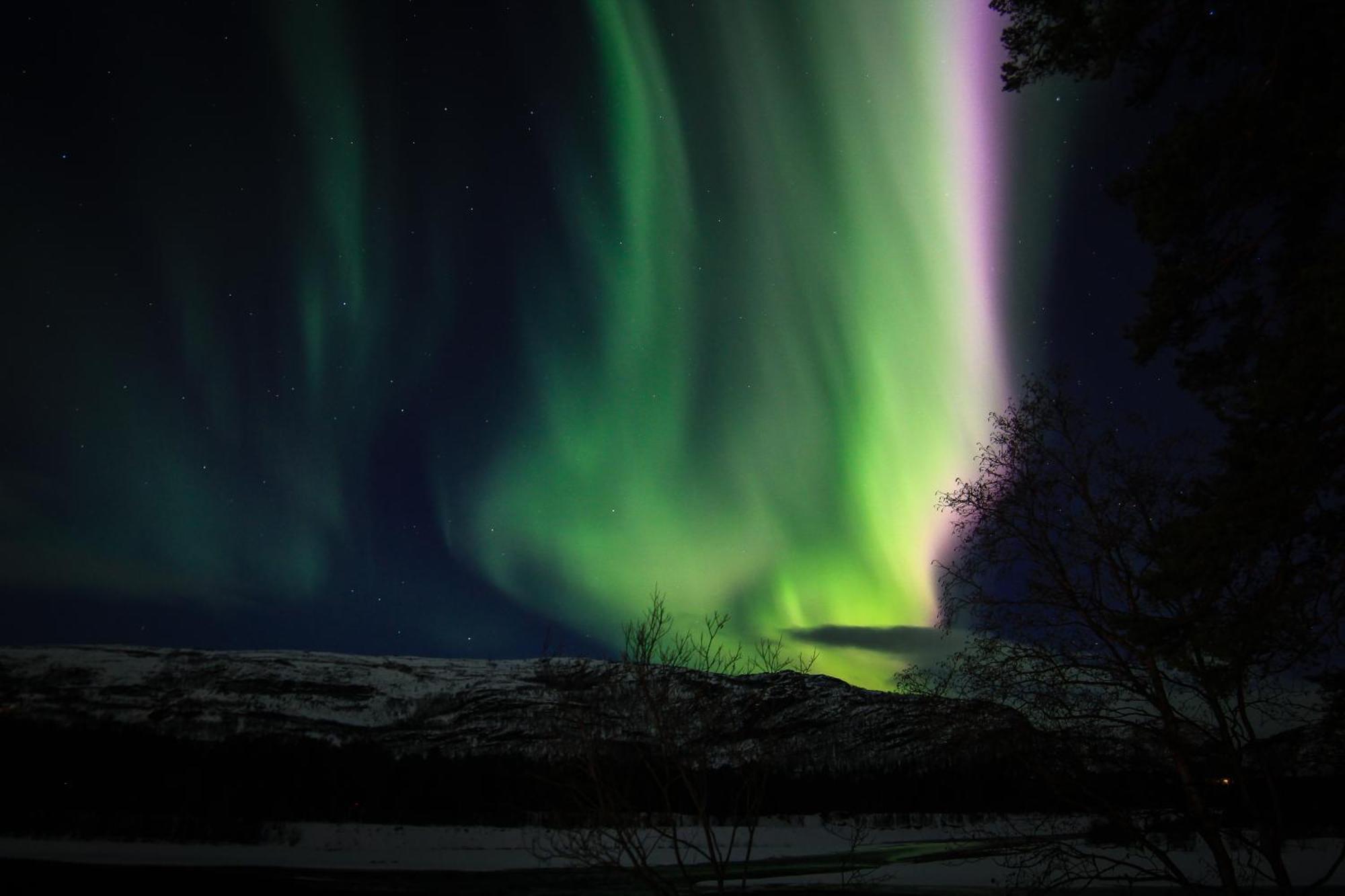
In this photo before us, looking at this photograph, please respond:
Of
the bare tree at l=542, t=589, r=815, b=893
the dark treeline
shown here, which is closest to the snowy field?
the dark treeline

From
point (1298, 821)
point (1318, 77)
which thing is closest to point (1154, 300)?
point (1318, 77)

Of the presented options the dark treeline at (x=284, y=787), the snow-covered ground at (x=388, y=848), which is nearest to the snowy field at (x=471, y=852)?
the snow-covered ground at (x=388, y=848)

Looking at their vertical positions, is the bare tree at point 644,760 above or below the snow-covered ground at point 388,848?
above

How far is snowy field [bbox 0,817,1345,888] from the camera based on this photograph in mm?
40406

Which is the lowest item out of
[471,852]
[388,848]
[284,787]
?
[388,848]

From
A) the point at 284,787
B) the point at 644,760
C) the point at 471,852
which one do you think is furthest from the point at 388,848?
the point at 644,760

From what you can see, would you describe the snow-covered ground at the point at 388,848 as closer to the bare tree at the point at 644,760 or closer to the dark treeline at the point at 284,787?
the dark treeline at the point at 284,787

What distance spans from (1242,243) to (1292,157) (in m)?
0.87

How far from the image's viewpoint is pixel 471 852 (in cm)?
6456

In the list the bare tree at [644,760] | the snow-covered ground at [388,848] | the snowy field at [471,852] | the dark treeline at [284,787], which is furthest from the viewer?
the dark treeline at [284,787]

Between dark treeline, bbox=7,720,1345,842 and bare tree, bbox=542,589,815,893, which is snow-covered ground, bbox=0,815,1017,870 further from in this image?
bare tree, bbox=542,589,815,893

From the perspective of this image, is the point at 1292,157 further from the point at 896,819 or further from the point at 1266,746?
the point at 896,819

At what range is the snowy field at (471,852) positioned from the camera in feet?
133

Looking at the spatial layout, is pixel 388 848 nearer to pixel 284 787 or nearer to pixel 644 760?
pixel 284 787
